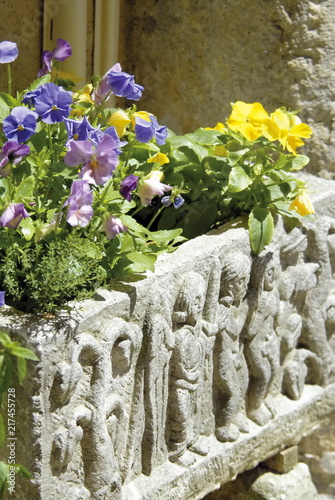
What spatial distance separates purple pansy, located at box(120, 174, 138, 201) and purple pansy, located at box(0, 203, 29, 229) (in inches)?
11.1

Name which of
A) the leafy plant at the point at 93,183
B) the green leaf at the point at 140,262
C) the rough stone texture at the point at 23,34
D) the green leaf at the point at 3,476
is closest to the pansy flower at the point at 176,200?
the leafy plant at the point at 93,183

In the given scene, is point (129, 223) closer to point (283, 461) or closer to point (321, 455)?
point (283, 461)

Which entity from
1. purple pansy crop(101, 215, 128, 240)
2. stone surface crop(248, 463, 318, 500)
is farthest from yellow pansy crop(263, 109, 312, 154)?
stone surface crop(248, 463, 318, 500)

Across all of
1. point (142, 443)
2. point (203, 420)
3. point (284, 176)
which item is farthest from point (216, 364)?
point (284, 176)

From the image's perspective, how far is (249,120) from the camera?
3.38m

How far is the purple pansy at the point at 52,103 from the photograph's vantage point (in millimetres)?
2699

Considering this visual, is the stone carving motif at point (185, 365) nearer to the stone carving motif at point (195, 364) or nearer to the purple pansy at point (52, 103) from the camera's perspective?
the stone carving motif at point (195, 364)

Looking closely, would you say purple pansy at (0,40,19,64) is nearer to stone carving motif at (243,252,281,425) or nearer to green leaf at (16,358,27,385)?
green leaf at (16,358,27,385)

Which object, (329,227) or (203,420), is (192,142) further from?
(203,420)

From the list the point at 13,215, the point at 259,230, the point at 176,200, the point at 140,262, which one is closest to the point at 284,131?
the point at 259,230

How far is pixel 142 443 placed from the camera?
10.1 feet

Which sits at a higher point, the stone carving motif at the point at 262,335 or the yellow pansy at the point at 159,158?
the yellow pansy at the point at 159,158

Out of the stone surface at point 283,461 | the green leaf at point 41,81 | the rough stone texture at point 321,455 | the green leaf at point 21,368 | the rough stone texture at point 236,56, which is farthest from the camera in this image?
the rough stone texture at point 321,455

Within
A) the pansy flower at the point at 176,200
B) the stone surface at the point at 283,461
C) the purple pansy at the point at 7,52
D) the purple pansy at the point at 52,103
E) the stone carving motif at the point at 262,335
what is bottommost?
the stone surface at the point at 283,461
